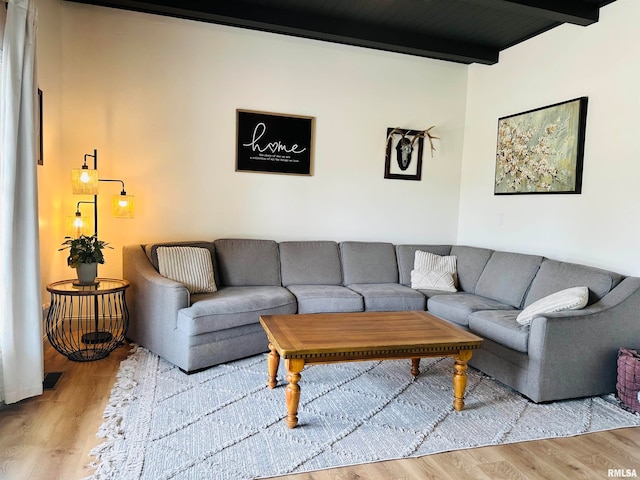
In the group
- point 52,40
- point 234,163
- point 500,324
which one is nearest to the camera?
point 500,324

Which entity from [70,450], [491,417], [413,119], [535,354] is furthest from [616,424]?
[413,119]

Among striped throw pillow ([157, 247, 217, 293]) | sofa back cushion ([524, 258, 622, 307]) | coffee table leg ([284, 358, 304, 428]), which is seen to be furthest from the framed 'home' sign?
coffee table leg ([284, 358, 304, 428])

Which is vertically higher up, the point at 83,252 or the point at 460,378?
the point at 83,252

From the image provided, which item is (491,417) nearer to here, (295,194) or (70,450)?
(70,450)

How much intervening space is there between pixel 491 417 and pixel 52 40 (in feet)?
13.5

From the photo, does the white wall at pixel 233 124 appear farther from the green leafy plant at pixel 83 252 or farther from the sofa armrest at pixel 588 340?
the sofa armrest at pixel 588 340

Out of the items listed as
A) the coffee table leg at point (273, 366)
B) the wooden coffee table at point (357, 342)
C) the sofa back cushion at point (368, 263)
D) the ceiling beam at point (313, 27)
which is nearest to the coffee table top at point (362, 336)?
the wooden coffee table at point (357, 342)

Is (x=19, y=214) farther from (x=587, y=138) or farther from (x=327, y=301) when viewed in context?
(x=587, y=138)

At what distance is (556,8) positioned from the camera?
318 cm

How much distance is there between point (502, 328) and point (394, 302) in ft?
3.26

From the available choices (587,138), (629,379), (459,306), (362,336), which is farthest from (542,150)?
(362,336)

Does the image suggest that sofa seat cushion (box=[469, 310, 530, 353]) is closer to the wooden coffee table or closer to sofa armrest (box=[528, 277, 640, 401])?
sofa armrest (box=[528, 277, 640, 401])

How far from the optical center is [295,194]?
4.31 metres

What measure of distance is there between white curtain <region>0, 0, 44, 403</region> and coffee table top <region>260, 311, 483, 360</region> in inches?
51.8
